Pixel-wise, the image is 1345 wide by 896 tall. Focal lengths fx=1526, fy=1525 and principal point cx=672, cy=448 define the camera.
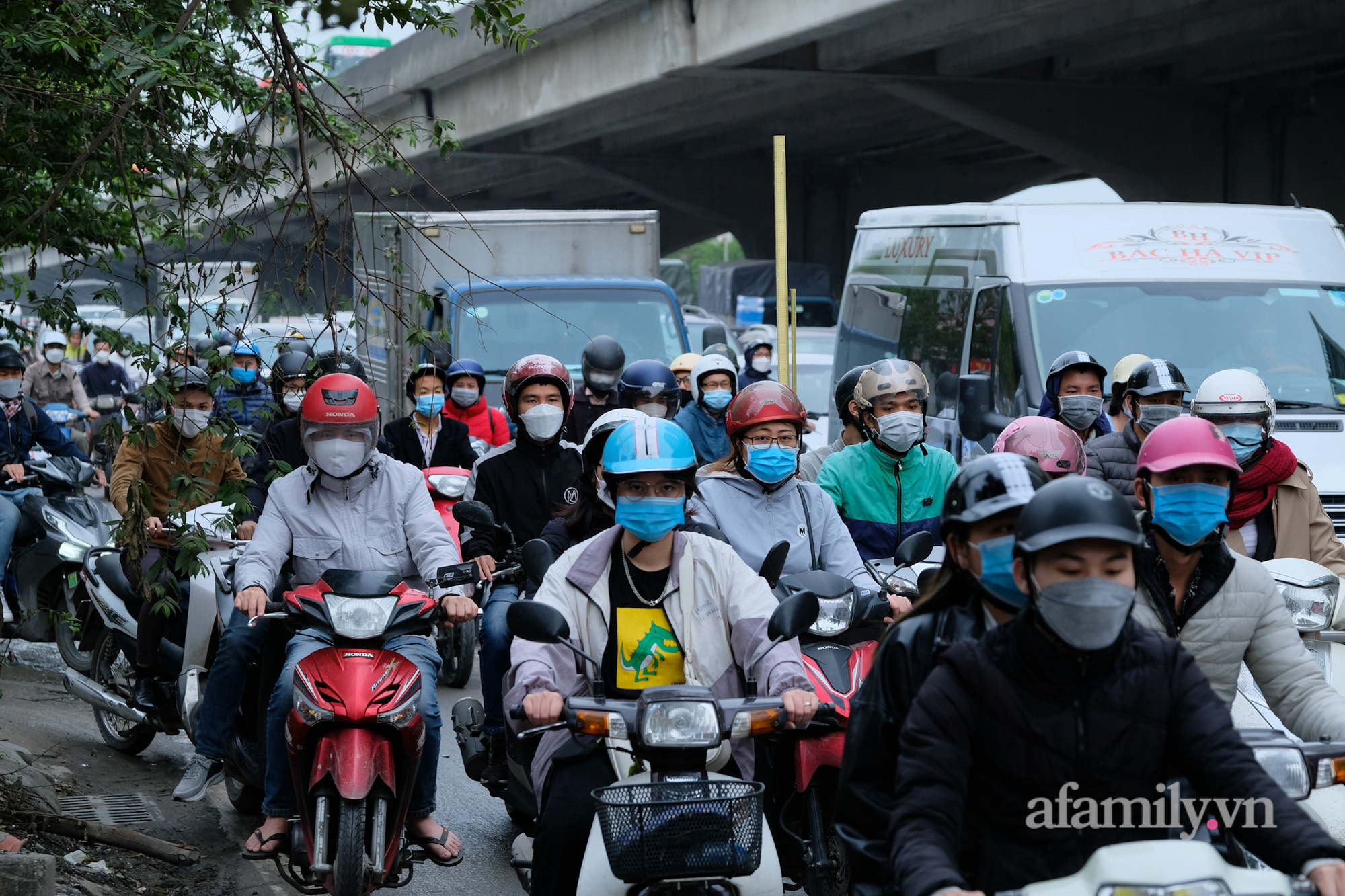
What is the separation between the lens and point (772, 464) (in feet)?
17.8

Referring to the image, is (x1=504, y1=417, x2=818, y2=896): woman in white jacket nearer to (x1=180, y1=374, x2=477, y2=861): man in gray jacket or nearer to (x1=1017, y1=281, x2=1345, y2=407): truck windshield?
(x1=180, y1=374, x2=477, y2=861): man in gray jacket

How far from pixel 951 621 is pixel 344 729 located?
92.7 inches

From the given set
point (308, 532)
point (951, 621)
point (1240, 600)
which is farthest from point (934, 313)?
point (951, 621)

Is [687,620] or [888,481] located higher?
[888,481]

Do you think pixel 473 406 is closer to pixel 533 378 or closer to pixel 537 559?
pixel 533 378

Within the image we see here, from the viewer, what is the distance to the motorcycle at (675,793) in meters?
3.37

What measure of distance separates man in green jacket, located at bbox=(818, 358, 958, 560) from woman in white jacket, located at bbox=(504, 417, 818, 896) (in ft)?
5.37

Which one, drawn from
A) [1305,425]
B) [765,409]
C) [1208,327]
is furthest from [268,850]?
[1208,327]

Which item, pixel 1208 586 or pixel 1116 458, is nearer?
pixel 1208 586

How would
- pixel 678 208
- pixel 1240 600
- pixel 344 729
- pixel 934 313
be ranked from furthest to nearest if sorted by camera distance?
pixel 678 208
pixel 934 313
pixel 344 729
pixel 1240 600

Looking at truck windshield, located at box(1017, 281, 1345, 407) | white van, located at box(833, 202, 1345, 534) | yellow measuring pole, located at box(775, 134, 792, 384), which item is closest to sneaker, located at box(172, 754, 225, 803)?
yellow measuring pole, located at box(775, 134, 792, 384)

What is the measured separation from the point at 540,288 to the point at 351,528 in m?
7.92

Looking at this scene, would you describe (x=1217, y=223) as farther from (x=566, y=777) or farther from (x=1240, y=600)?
(x=566, y=777)

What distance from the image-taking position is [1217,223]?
9633 millimetres
